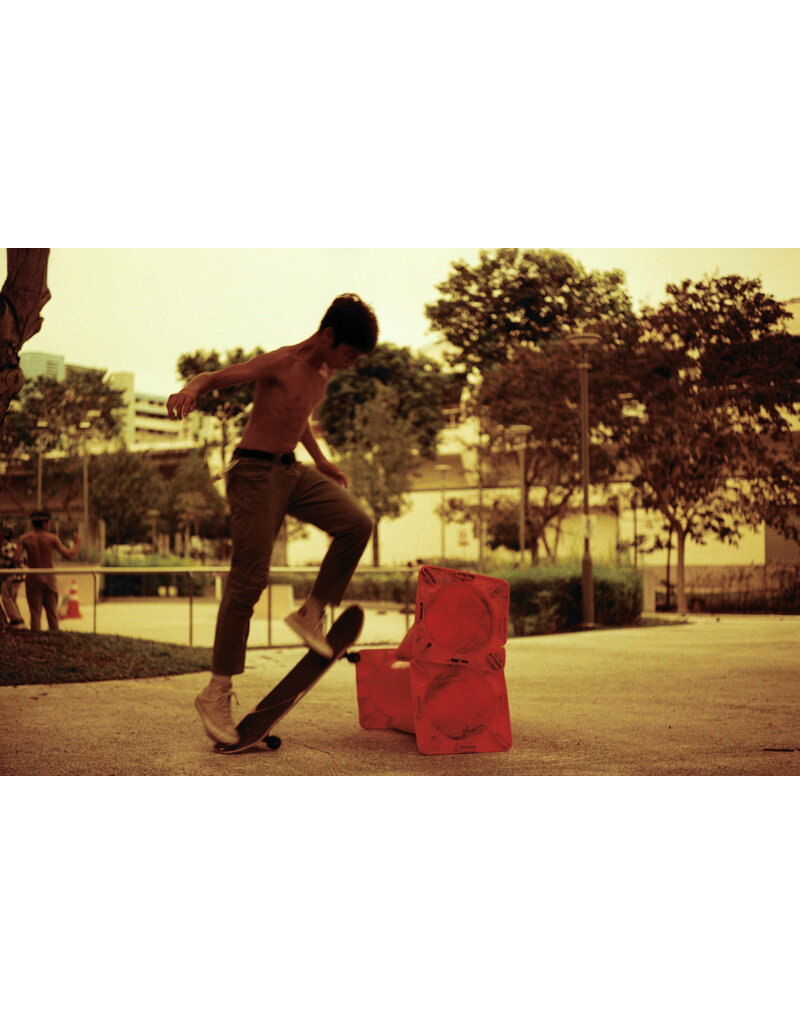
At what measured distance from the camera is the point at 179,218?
5.29 meters

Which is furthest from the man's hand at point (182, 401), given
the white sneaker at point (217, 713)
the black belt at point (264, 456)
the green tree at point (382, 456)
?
the green tree at point (382, 456)

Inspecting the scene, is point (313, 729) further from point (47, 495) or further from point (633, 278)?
point (633, 278)

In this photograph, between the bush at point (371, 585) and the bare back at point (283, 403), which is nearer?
the bare back at point (283, 403)

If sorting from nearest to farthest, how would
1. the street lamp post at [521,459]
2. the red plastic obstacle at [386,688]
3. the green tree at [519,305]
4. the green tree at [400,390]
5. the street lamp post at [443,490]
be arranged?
the red plastic obstacle at [386,688], the green tree at [519,305], the green tree at [400,390], the street lamp post at [443,490], the street lamp post at [521,459]

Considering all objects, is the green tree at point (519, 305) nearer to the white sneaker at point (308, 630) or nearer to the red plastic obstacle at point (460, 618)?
the red plastic obstacle at point (460, 618)

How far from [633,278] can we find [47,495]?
3416mm

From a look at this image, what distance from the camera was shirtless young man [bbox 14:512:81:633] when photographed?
231 inches

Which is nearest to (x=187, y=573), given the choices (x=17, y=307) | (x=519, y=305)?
(x=17, y=307)

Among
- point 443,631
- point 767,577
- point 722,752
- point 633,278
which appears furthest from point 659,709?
point 633,278

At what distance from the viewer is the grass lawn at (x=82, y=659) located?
5742mm

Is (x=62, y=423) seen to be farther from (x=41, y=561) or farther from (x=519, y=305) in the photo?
(x=519, y=305)

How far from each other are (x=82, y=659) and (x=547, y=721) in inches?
107

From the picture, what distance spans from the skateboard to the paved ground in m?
0.09

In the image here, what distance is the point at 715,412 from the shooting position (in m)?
6.32
